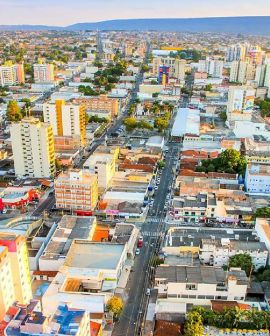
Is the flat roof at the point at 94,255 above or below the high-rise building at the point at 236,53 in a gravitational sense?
below

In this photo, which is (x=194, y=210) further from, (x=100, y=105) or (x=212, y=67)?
(x=212, y=67)

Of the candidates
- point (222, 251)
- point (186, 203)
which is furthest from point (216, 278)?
point (186, 203)

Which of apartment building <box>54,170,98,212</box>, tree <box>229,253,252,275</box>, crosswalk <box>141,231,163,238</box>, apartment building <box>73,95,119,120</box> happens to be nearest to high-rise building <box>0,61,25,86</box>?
apartment building <box>73,95,119,120</box>

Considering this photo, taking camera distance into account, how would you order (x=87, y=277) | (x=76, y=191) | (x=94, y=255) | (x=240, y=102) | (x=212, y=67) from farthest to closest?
(x=212, y=67) → (x=240, y=102) → (x=76, y=191) → (x=94, y=255) → (x=87, y=277)

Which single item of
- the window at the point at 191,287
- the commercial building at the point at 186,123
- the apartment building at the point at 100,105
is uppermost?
the apartment building at the point at 100,105

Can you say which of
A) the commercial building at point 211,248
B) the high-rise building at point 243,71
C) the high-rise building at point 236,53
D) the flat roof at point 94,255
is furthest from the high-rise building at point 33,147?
the high-rise building at point 236,53

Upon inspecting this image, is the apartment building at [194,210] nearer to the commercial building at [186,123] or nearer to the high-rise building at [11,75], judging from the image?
the commercial building at [186,123]

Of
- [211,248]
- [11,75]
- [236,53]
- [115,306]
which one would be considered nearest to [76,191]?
[211,248]
